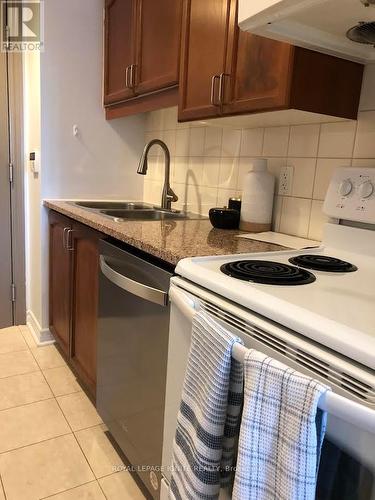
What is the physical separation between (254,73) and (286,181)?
1.41ft

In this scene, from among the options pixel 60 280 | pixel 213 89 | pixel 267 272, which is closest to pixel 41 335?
pixel 60 280

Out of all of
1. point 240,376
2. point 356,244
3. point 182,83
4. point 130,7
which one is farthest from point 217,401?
point 130,7

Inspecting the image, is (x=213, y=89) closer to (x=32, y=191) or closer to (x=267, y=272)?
(x=267, y=272)

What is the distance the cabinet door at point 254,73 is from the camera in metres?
1.07

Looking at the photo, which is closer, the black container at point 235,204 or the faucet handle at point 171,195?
the black container at point 235,204

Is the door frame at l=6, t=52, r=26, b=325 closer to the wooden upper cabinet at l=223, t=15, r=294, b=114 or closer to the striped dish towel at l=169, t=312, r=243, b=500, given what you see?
the wooden upper cabinet at l=223, t=15, r=294, b=114

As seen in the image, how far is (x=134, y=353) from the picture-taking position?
124 cm

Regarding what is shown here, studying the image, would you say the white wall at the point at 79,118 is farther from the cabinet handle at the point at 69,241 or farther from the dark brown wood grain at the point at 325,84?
the dark brown wood grain at the point at 325,84

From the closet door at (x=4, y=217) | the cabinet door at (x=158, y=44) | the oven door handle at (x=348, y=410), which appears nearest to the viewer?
the oven door handle at (x=348, y=410)

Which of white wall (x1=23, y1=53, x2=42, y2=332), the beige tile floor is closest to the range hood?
the beige tile floor

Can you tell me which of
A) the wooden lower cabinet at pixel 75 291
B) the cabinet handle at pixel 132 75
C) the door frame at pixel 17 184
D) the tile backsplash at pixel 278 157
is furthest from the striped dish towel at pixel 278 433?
the door frame at pixel 17 184

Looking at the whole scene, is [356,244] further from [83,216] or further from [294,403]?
[83,216]

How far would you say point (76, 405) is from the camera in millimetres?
1797

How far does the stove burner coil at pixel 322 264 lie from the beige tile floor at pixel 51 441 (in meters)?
0.98
